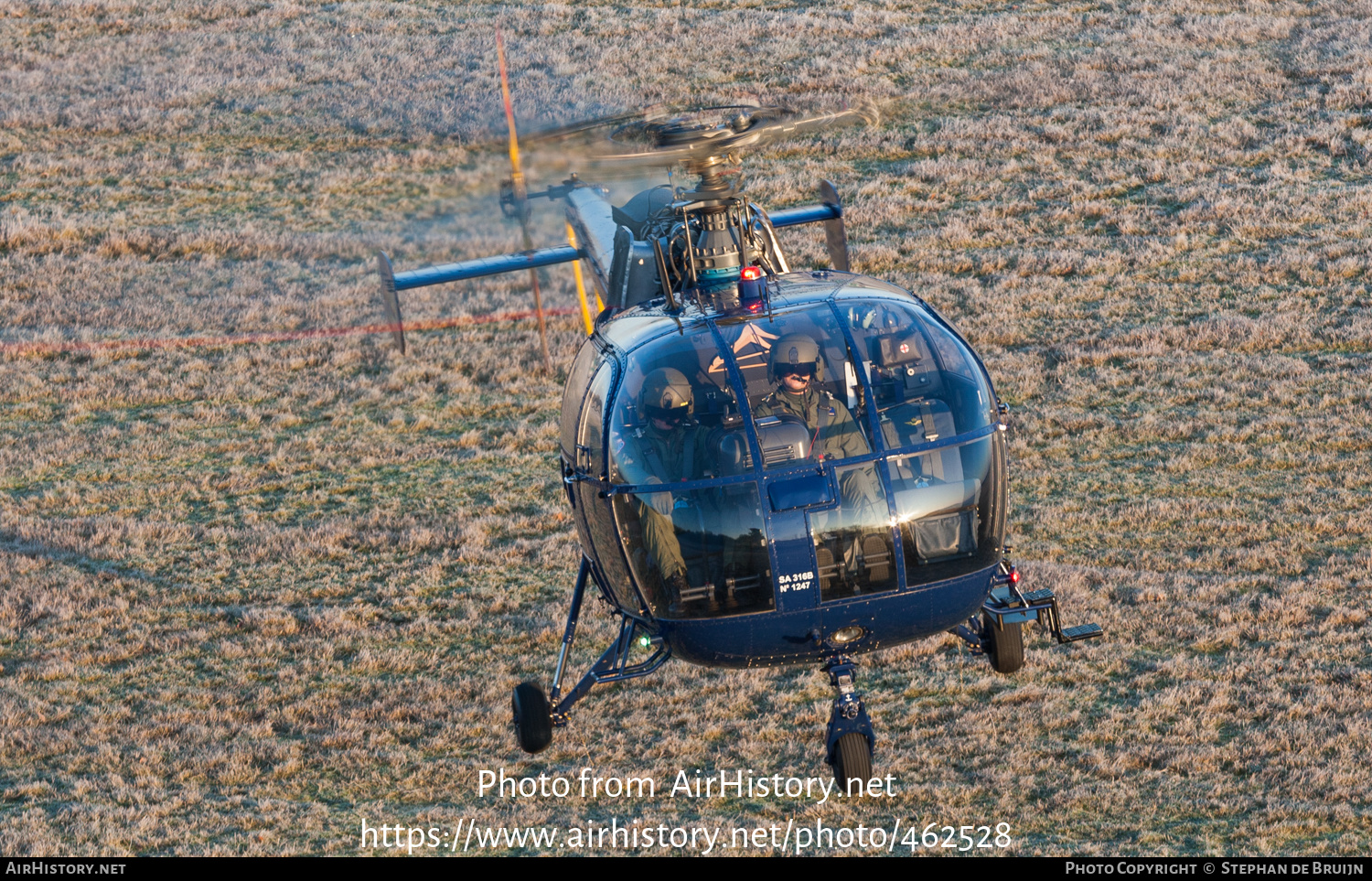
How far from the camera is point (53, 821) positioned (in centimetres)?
1243

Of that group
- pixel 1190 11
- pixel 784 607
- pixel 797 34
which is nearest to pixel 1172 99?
pixel 1190 11

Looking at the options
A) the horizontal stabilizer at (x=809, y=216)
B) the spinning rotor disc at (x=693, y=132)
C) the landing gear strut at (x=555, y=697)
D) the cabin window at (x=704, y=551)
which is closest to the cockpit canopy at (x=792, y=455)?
the cabin window at (x=704, y=551)

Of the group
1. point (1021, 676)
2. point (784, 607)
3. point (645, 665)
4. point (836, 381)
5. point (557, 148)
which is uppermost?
point (557, 148)

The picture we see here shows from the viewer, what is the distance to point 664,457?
9.72 meters

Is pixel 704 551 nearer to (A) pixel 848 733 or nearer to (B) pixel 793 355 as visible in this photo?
(B) pixel 793 355

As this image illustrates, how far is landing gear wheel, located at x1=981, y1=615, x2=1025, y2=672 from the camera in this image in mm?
11633

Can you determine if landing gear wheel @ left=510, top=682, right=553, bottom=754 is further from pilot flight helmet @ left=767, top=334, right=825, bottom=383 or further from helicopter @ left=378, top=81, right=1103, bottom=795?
pilot flight helmet @ left=767, top=334, right=825, bottom=383

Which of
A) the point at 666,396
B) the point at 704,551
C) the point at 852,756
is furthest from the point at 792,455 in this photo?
the point at 852,756

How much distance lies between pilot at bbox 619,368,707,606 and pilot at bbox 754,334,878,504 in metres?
0.50

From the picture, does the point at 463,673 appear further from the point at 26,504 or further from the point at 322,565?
the point at 26,504

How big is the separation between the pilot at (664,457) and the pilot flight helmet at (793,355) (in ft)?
1.92

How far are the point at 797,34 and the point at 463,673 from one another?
24.3 meters

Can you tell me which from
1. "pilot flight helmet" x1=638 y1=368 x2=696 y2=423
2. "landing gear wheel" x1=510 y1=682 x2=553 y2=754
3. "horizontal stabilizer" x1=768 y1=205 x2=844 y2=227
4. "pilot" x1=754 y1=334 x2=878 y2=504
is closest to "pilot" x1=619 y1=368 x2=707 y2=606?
"pilot flight helmet" x1=638 y1=368 x2=696 y2=423

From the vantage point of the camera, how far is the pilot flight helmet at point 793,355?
9938mm
